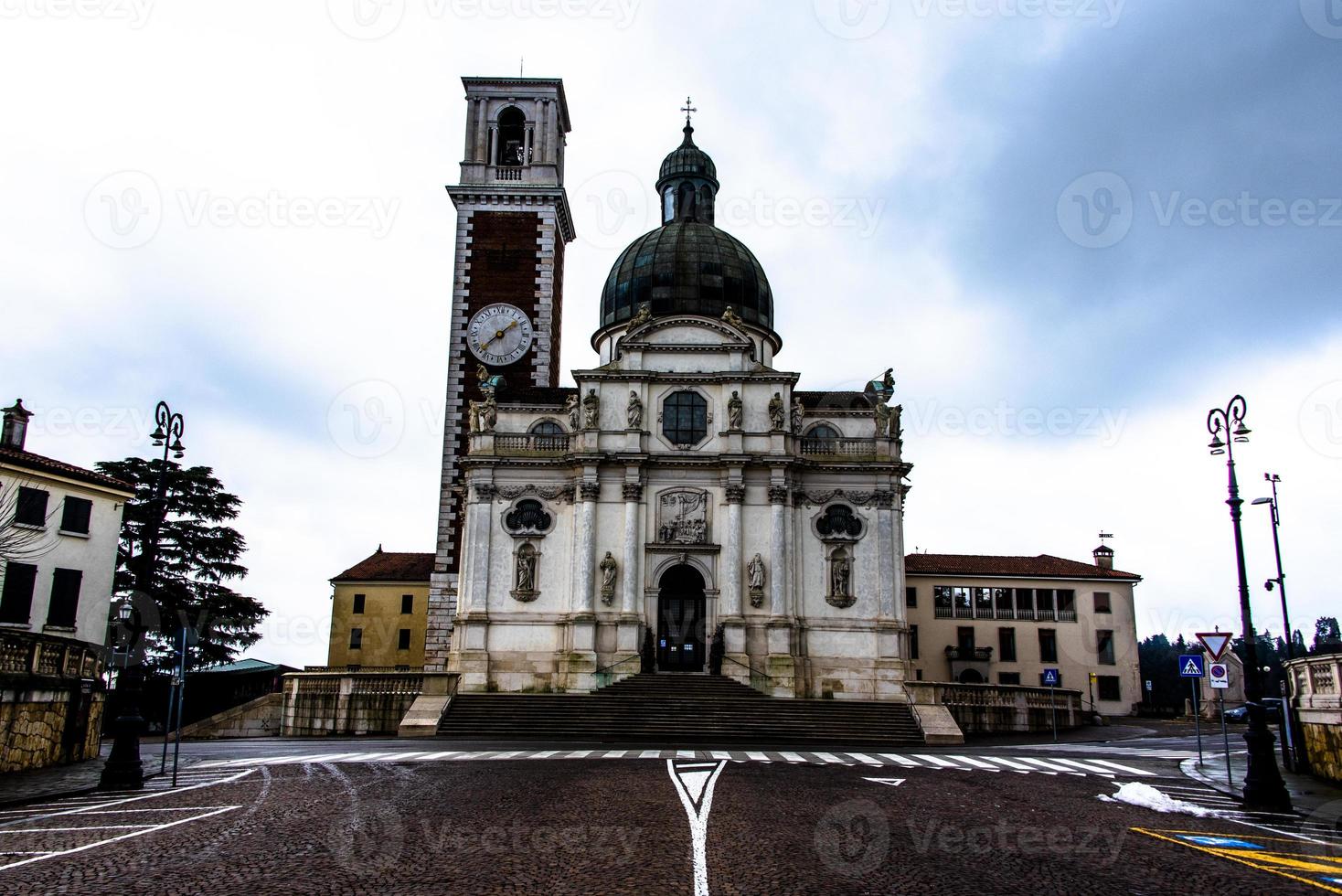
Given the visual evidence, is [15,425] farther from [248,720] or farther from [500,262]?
[500,262]

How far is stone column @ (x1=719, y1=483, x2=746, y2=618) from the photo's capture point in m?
45.2

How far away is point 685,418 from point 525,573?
9.85m

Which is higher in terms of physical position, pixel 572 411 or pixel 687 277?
pixel 687 277

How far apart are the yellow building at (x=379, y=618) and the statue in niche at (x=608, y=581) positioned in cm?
2637

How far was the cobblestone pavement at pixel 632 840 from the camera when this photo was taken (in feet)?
32.5

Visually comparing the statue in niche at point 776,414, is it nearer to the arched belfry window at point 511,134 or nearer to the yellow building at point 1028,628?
the yellow building at point 1028,628

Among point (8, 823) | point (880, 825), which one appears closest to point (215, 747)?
point (8, 823)

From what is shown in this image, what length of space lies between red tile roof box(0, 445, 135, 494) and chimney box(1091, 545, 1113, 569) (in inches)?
2311

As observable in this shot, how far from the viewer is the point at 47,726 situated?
23.0m

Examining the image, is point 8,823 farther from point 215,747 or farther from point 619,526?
point 619,526

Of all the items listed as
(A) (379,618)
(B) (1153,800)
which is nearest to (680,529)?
(B) (1153,800)

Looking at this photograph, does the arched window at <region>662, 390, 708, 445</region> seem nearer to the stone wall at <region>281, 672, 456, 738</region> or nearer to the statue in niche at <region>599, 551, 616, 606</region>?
the statue in niche at <region>599, 551, 616, 606</region>

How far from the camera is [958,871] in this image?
10656 mm

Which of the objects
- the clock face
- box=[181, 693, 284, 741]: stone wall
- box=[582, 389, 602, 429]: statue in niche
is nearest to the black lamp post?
box=[181, 693, 284, 741]: stone wall
